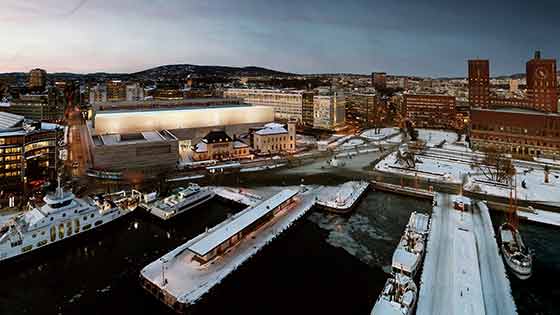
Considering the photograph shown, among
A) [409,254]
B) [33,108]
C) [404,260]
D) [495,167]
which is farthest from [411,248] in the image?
[33,108]

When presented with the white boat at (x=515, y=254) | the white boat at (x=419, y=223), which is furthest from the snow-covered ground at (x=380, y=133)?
the white boat at (x=515, y=254)

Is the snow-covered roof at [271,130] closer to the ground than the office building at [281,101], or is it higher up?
closer to the ground

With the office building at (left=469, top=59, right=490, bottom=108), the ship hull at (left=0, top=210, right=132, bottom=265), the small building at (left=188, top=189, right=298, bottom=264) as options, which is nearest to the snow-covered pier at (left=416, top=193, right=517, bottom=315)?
the small building at (left=188, top=189, right=298, bottom=264)

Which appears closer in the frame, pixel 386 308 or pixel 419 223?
pixel 386 308

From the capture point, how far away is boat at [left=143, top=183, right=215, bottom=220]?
81.1 feet

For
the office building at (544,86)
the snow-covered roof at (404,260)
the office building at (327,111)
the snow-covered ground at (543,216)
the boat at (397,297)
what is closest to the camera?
the boat at (397,297)

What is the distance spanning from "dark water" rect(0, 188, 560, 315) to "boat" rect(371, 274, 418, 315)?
864mm

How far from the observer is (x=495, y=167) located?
36.1 meters

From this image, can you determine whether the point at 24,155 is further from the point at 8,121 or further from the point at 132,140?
the point at 8,121

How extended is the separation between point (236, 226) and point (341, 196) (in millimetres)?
10739

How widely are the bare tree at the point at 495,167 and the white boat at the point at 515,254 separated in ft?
43.4

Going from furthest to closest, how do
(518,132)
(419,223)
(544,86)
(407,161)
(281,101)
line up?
(281,101), (544,86), (518,132), (407,161), (419,223)

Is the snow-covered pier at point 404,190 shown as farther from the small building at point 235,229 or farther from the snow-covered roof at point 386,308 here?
the snow-covered roof at point 386,308

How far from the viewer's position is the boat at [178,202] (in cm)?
2473
